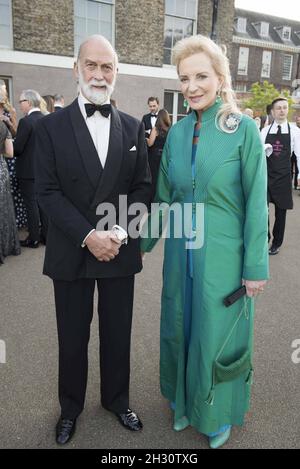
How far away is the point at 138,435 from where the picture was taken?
8.03ft

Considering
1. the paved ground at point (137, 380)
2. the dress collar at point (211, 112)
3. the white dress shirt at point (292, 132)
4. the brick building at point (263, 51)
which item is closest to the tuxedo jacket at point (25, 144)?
the paved ground at point (137, 380)

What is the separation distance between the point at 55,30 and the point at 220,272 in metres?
11.2

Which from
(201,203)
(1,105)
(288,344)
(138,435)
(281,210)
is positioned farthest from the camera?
(281,210)

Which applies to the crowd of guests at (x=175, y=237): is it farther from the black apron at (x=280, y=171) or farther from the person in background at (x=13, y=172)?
the black apron at (x=280, y=171)

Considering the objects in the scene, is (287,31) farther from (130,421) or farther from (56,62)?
(130,421)

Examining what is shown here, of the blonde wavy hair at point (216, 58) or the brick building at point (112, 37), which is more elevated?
the brick building at point (112, 37)

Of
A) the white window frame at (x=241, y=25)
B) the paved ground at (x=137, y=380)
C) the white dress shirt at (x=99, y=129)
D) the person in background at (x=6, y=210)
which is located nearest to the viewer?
the white dress shirt at (x=99, y=129)

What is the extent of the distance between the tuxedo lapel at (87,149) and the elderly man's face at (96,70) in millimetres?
122

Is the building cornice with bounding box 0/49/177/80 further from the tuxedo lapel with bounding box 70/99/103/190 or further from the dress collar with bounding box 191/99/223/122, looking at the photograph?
the dress collar with bounding box 191/99/223/122

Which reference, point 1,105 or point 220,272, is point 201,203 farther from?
point 1,105

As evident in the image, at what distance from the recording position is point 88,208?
6.97 feet

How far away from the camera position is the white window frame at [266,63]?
3938cm

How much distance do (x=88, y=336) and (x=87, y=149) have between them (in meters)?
A: 1.07
